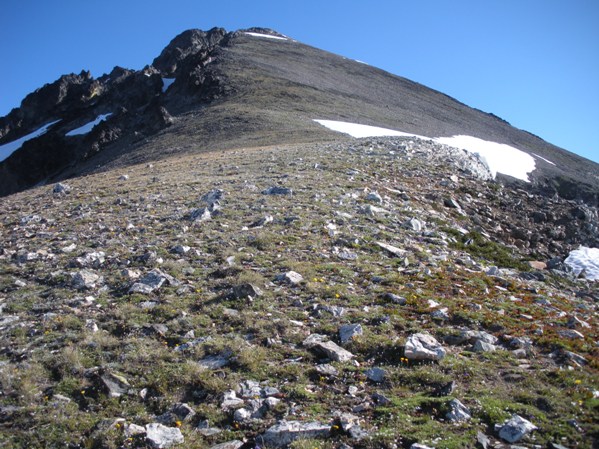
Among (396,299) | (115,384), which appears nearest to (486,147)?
(396,299)

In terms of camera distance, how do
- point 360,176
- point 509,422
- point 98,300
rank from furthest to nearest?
point 360,176 < point 98,300 < point 509,422

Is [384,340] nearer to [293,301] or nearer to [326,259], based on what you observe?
[293,301]

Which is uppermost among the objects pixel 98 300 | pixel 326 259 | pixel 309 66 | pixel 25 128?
pixel 309 66

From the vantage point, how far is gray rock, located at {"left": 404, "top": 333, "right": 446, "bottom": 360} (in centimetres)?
690

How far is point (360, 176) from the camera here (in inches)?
775

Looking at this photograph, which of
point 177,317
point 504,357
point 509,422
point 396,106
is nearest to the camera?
point 509,422

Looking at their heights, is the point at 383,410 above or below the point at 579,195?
below

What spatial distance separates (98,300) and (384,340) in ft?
18.8

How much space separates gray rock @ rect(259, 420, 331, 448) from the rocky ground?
0.06 feet

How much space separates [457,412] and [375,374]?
1314 mm

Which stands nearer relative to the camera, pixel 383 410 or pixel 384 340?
pixel 383 410

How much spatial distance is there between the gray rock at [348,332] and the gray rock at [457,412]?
82.8 inches

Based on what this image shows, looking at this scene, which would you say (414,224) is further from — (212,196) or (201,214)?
(212,196)

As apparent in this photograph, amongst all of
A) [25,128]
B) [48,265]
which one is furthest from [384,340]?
[25,128]
